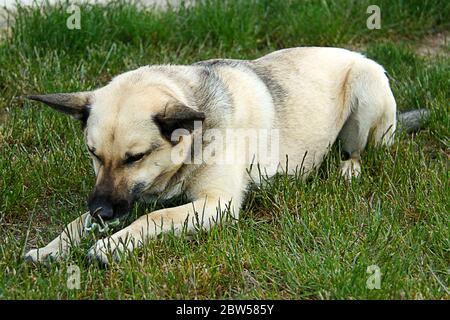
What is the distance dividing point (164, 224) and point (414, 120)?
103 inches

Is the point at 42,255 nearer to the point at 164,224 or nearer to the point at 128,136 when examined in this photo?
the point at 164,224

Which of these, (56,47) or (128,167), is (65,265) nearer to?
(128,167)

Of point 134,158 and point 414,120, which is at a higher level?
point 134,158

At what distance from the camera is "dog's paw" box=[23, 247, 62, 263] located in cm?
462

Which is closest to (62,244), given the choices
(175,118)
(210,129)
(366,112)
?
(175,118)

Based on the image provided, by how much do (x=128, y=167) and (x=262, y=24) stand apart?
3.87 meters

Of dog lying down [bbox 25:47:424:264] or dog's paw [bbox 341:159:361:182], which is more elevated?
dog lying down [bbox 25:47:424:264]

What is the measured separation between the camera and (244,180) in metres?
5.39

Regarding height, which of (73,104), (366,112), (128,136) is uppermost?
(73,104)

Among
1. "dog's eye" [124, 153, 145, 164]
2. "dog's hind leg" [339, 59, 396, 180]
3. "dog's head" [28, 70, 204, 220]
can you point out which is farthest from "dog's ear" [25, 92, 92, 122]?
"dog's hind leg" [339, 59, 396, 180]

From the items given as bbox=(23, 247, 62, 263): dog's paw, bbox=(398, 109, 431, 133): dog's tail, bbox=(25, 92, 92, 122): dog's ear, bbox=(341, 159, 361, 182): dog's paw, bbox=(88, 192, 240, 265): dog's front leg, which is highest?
bbox=(25, 92, 92, 122): dog's ear

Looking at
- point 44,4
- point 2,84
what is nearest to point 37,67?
point 2,84

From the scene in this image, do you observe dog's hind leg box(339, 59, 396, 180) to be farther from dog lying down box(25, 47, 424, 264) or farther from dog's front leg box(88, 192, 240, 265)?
dog's front leg box(88, 192, 240, 265)

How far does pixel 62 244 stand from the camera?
4789 millimetres
